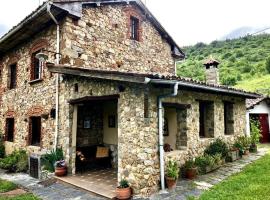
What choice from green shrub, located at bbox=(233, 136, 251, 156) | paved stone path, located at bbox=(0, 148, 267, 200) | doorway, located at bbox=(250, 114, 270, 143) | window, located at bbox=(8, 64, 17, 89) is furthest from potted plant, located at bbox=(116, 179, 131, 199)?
doorway, located at bbox=(250, 114, 270, 143)

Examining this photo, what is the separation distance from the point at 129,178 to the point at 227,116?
6833mm

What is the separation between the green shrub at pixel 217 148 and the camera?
9.47 metres

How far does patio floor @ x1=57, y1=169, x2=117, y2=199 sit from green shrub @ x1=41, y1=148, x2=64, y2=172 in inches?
27.5

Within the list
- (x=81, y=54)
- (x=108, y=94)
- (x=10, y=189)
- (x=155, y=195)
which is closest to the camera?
(x=155, y=195)

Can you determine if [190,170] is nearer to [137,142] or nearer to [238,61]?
[137,142]

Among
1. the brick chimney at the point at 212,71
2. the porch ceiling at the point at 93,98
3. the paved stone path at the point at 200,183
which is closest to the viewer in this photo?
the paved stone path at the point at 200,183

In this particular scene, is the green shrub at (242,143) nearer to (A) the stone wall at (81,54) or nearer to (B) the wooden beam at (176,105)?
(B) the wooden beam at (176,105)

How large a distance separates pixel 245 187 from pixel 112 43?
7.13 m

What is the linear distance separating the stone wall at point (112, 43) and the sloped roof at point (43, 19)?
0.26 m

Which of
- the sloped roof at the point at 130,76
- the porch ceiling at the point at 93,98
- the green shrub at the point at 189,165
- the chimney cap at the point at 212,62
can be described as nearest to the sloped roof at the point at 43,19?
the sloped roof at the point at 130,76

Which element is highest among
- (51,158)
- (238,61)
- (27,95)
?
(238,61)

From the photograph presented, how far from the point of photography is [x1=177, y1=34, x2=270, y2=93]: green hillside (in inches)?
1173

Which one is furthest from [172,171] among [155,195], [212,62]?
[212,62]

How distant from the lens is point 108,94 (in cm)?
730
